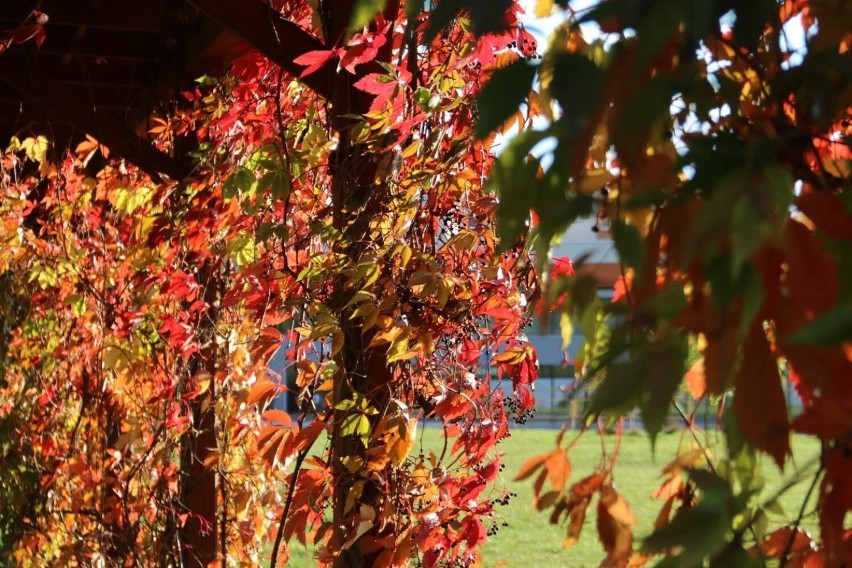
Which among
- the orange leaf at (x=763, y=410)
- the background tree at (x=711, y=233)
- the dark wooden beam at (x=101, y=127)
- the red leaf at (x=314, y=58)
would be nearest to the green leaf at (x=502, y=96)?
the background tree at (x=711, y=233)

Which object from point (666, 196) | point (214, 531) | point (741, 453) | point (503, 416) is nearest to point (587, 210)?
point (666, 196)

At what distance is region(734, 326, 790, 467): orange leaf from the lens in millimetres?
563

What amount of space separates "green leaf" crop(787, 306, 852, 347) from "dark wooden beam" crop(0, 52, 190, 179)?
9.13 feet

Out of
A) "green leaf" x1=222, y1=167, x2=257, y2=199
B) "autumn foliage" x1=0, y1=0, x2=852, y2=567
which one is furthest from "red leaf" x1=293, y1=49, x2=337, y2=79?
"green leaf" x1=222, y1=167, x2=257, y2=199

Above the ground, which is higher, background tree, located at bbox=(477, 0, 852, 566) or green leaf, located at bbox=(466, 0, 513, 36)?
green leaf, located at bbox=(466, 0, 513, 36)

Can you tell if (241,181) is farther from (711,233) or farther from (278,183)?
(711,233)

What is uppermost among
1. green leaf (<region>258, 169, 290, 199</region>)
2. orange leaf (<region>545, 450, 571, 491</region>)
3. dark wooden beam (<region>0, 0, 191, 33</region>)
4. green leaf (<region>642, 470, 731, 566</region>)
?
dark wooden beam (<region>0, 0, 191, 33</region>)

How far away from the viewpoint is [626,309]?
65cm

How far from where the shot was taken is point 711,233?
1.62 ft

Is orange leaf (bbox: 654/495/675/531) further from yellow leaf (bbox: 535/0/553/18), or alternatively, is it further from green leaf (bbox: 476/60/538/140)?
yellow leaf (bbox: 535/0/553/18)

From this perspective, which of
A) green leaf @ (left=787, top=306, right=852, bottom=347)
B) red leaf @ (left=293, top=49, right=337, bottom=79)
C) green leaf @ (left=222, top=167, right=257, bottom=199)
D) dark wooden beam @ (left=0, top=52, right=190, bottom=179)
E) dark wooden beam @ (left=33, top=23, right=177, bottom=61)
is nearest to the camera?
green leaf @ (left=787, top=306, right=852, bottom=347)

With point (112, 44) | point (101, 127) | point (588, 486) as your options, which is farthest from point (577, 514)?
point (112, 44)

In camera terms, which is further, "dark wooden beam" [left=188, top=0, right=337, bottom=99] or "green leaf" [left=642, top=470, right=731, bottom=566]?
"dark wooden beam" [left=188, top=0, right=337, bottom=99]

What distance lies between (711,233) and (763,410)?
13cm
